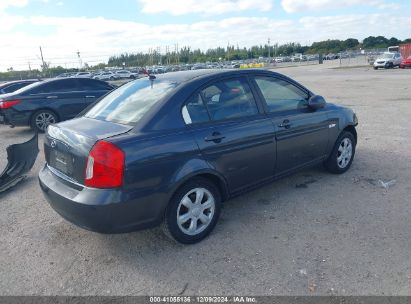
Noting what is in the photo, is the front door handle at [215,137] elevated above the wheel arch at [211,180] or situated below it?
above

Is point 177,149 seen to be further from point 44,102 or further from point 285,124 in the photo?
point 44,102

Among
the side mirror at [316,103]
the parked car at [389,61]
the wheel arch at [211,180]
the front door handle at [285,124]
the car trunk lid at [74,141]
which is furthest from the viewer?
the parked car at [389,61]

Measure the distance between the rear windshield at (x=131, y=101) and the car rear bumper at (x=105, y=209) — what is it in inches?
29.6

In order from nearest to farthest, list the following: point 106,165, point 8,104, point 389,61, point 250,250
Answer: point 106,165 → point 250,250 → point 8,104 → point 389,61

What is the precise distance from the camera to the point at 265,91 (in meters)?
4.09

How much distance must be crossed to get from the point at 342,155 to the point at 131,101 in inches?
127

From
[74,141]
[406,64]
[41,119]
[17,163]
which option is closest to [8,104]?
[41,119]

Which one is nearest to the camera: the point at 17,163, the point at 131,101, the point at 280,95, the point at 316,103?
the point at 131,101

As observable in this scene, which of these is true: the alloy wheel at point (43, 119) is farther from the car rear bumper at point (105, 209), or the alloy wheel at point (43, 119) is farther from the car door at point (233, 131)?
the car door at point (233, 131)

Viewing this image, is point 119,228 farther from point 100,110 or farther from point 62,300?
point 100,110

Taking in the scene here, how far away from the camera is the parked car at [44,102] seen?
9.06 m

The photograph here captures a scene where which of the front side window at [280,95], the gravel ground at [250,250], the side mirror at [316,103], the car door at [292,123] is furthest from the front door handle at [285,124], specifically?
the gravel ground at [250,250]

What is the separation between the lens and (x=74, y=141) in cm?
315

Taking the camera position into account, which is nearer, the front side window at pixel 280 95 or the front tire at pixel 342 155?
the front side window at pixel 280 95
